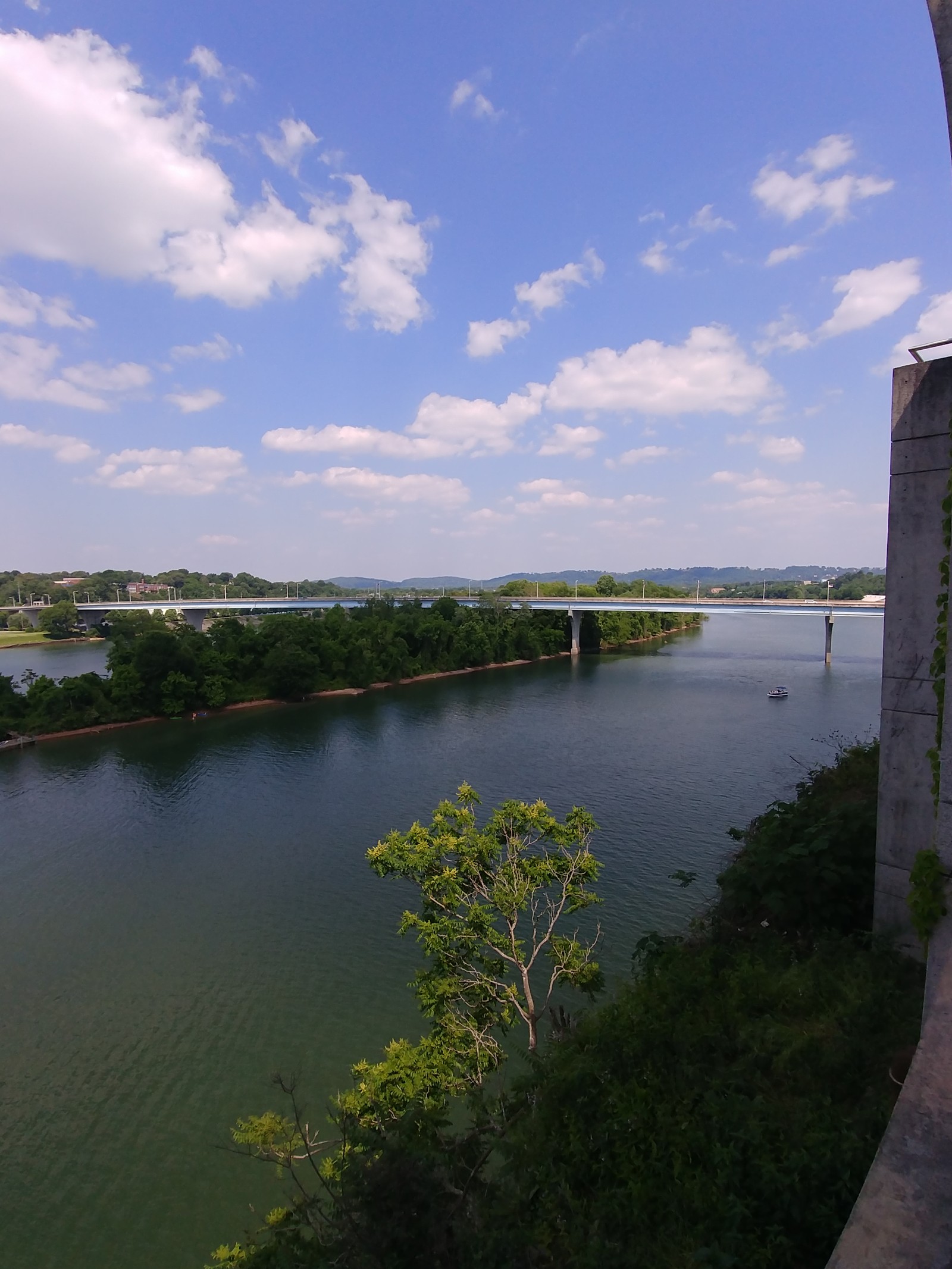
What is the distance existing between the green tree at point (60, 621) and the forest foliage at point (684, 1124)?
176 feet

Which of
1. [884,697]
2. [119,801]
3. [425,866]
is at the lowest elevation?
[119,801]

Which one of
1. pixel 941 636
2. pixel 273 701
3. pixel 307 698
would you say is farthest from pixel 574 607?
pixel 941 636

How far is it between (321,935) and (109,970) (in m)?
2.53

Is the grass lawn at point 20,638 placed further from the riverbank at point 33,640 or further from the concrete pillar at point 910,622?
the concrete pillar at point 910,622

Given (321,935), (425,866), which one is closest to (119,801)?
(321,935)

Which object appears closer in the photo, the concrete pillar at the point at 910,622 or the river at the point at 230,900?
the concrete pillar at the point at 910,622

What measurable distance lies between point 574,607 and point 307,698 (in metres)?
18.3

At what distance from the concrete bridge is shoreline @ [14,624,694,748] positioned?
3.23m

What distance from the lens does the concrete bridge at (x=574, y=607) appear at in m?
33.6

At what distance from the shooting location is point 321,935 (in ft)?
28.4

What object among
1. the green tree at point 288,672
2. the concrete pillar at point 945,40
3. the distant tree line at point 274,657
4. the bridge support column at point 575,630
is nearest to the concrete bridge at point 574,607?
the bridge support column at point 575,630

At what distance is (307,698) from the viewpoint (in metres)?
26.1

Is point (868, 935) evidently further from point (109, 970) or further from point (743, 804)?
point (743, 804)

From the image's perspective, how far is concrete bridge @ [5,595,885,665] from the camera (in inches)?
1323
